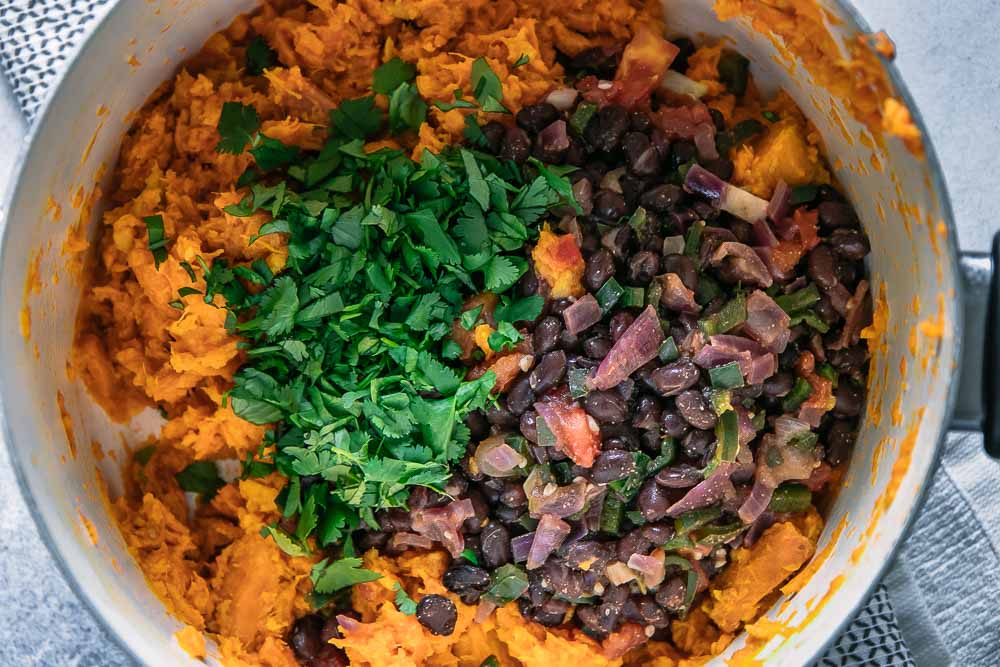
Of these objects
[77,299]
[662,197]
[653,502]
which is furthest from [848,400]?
[77,299]

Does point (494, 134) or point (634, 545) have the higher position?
point (494, 134)

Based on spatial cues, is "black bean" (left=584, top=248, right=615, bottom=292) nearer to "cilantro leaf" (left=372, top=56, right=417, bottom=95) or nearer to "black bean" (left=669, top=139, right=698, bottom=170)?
"black bean" (left=669, top=139, right=698, bottom=170)

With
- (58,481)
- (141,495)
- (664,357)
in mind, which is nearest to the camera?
(58,481)

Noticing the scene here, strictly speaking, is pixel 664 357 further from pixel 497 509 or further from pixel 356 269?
pixel 356 269

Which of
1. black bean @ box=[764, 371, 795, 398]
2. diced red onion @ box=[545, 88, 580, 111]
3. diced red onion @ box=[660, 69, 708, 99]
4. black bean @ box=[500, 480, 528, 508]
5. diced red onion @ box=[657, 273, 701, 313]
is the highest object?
diced red onion @ box=[660, 69, 708, 99]

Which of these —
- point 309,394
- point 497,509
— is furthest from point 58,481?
point 497,509

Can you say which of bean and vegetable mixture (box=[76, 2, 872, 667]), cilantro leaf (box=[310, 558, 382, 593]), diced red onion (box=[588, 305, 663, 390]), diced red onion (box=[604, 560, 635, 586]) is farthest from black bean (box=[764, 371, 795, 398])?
cilantro leaf (box=[310, 558, 382, 593])

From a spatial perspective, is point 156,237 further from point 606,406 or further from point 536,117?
point 606,406
